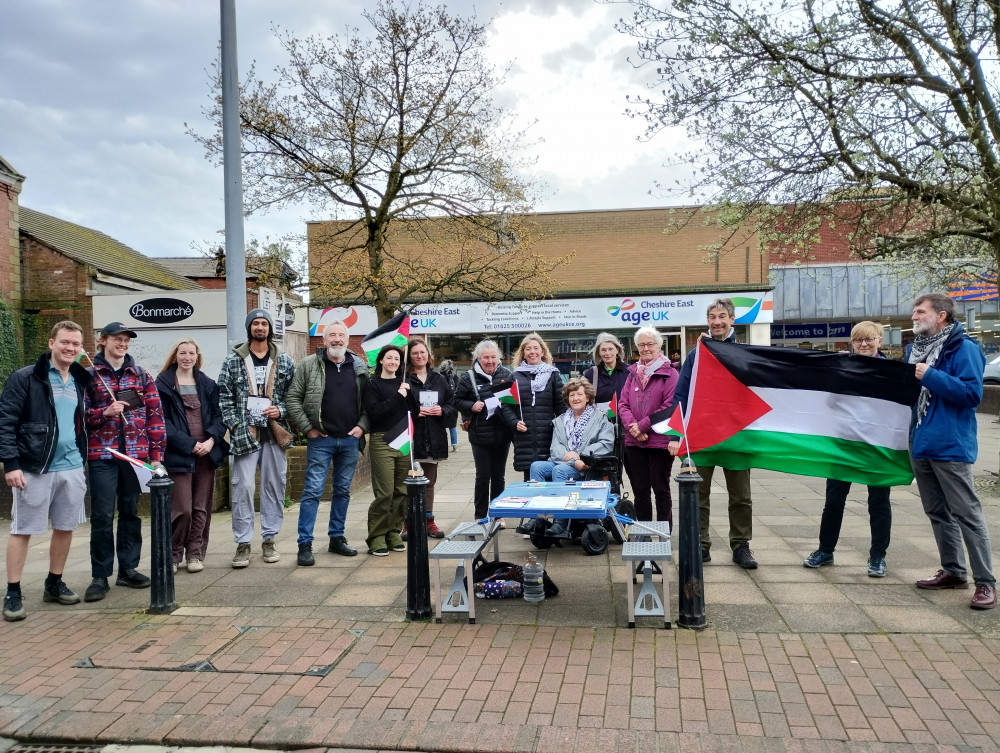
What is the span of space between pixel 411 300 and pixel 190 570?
66.0 ft

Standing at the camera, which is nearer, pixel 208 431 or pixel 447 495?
pixel 208 431

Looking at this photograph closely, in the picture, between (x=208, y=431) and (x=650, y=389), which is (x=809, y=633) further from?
(x=208, y=431)

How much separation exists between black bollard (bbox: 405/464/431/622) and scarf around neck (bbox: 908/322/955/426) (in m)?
3.50

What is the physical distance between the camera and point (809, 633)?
4555 mm

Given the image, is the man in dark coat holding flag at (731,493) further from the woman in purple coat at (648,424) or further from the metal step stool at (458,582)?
the metal step stool at (458,582)

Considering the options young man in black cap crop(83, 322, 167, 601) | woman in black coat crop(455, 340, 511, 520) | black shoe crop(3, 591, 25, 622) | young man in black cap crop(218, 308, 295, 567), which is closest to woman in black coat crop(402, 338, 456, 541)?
woman in black coat crop(455, 340, 511, 520)

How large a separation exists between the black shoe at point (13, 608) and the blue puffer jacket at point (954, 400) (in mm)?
6421

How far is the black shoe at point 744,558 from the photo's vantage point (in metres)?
5.92

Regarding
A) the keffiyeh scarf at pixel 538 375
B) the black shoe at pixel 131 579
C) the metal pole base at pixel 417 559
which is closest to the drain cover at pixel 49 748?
the metal pole base at pixel 417 559

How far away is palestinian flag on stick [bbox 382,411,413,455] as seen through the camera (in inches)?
256

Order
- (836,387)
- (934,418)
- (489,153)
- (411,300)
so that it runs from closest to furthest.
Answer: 1. (934,418)
2. (836,387)
3. (489,153)
4. (411,300)

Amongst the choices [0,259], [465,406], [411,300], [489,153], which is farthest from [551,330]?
[465,406]

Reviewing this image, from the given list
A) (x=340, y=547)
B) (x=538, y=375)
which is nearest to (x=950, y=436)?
(x=538, y=375)

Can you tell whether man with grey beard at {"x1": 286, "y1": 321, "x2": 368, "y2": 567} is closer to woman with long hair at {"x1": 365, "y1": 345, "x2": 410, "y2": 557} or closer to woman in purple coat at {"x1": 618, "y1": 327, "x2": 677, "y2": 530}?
woman with long hair at {"x1": 365, "y1": 345, "x2": 410, "y2": 557}
